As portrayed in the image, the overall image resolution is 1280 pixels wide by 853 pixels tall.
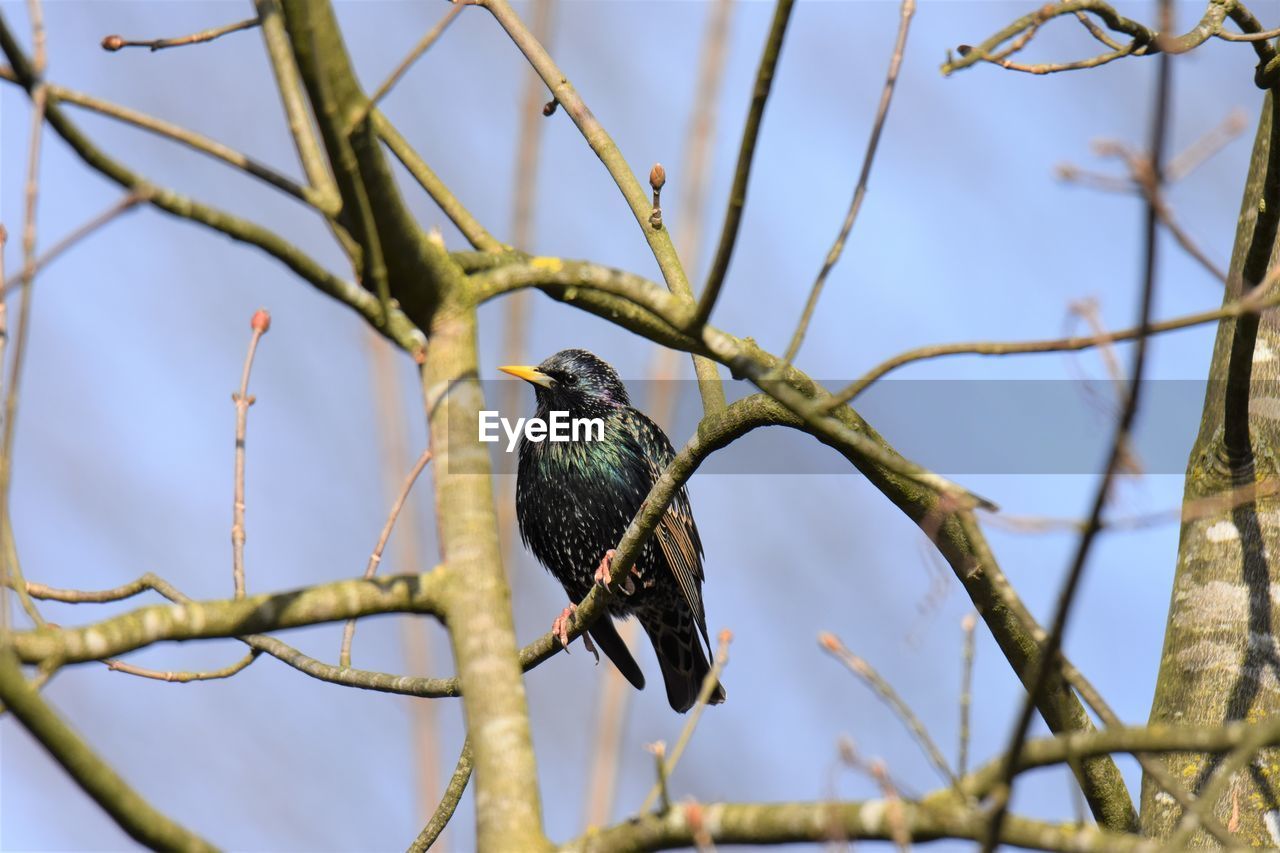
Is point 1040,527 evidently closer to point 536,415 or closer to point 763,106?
point 763,106

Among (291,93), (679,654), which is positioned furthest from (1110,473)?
(679,654)

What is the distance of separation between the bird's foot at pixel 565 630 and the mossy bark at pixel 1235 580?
5.05 feet

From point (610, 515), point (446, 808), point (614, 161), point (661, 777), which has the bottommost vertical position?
point (661, 777)

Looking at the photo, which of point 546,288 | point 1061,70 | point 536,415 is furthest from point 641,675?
point 546,288

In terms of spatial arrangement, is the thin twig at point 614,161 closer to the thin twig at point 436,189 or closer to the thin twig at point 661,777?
the thin twig at point 436,189

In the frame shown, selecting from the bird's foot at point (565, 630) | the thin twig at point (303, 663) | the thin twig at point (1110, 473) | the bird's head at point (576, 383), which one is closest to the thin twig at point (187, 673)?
the thin twig at point (303, 663)

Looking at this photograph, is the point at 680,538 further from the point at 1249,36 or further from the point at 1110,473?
the point at 1110,473

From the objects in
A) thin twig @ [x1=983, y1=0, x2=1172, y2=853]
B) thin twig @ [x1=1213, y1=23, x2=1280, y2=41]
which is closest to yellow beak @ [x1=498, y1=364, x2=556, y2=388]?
thin twig @ [x1=1213, y1=23, x2=1280, y2=41]

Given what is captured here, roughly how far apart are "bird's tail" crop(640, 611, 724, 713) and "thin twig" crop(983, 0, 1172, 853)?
457 cm

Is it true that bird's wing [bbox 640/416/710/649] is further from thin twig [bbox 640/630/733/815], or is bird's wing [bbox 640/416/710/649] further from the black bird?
thin twig [bbox 640/630/733/815]

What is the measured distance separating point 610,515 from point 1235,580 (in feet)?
9.07

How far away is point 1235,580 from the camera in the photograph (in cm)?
328

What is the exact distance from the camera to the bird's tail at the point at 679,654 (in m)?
6.02

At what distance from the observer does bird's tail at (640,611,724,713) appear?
602 centimetres
